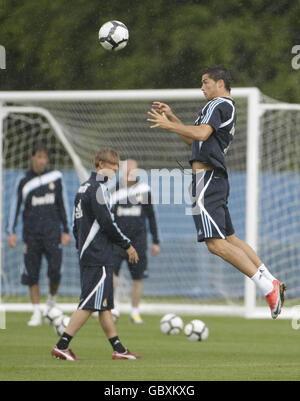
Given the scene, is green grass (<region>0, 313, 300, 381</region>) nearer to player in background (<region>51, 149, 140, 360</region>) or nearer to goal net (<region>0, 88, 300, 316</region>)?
player in background (<region>51, 149, 140, 360</region>)

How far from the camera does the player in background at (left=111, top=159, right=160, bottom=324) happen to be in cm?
1254

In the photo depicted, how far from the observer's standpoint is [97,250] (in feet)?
27.1

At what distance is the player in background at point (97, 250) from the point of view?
8.21m

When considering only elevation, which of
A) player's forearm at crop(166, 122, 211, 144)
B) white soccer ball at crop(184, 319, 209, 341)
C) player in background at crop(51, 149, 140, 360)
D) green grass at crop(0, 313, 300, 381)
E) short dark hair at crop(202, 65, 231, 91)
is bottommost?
green grass at crop(0, 313, 300, 381)

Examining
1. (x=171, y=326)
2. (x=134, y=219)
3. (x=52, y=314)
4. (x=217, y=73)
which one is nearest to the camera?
(x=217, y=73)

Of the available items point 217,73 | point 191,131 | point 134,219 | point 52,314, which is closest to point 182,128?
point 191,131

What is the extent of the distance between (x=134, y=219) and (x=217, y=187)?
14.5ft

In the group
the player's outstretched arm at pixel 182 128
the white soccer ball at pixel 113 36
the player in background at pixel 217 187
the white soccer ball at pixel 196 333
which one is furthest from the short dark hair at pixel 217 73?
the white soccer ball at pixel 196 333

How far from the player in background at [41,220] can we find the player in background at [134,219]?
725 mm

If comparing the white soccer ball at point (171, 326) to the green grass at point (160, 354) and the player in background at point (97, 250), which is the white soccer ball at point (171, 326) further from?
the player in background at point (97, 250)

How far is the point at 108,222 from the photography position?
8203 millimetres

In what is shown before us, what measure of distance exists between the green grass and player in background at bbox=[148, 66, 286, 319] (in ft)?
2.47

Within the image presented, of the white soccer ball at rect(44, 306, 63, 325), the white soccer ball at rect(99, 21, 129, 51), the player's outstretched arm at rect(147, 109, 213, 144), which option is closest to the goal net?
the white soccer ball at rect(44, 306, 63, 325)

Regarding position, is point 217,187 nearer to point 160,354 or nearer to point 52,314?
point 160,354
